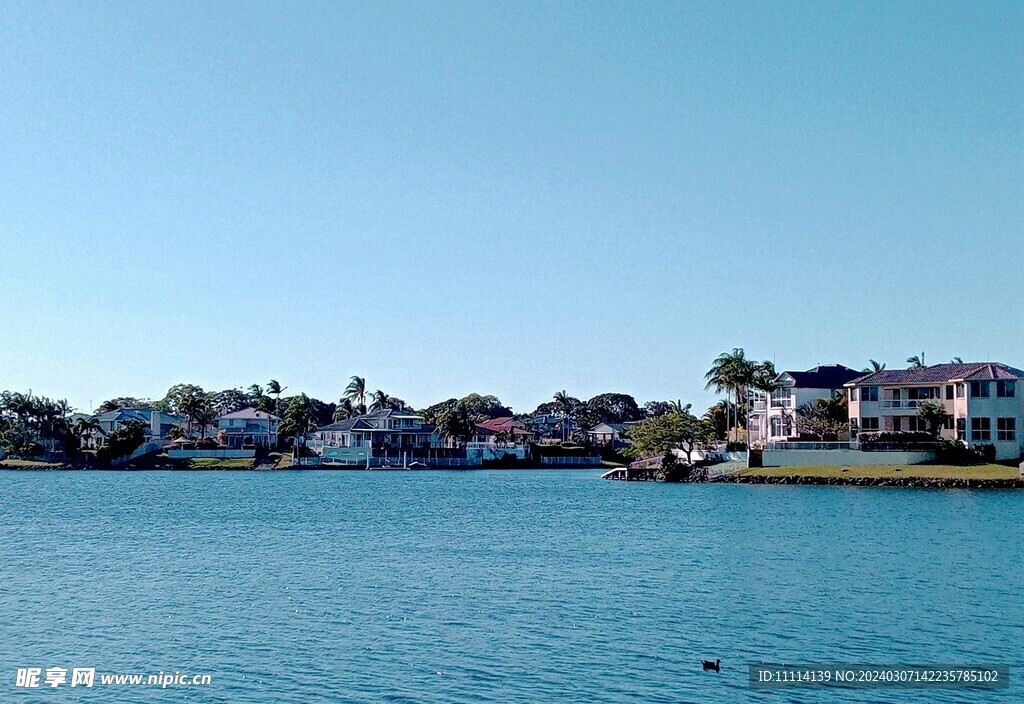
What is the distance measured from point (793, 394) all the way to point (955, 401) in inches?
851

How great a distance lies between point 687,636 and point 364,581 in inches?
586

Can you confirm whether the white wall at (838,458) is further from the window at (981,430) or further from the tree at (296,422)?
the tree at (296,422)

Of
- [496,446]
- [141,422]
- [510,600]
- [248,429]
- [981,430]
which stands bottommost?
[510,600]

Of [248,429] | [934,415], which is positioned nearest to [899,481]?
[934,415]

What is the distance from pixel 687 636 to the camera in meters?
31.4

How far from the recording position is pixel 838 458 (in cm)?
9888

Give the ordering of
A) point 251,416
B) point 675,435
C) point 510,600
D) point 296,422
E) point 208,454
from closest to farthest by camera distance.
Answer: point 510,600 → point 675,435 → point 208,454 → point 296,422 → point 251,416

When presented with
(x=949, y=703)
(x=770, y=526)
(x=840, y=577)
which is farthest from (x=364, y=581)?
(x=770, y=526)

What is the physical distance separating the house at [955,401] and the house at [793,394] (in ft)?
31.9

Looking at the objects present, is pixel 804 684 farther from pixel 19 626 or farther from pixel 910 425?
pixel 910 425

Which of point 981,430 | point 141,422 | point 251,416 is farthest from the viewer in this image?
point 251,416

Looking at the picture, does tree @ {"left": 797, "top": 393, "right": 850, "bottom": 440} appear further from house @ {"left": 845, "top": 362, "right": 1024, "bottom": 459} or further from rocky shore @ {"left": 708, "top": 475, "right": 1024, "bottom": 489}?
rocky shore @ {"left": 708, "top": 475, "right": 1024, "bottom": 489}

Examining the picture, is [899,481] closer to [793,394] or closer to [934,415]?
[934,415]

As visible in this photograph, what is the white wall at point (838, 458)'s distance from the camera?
317 ft
